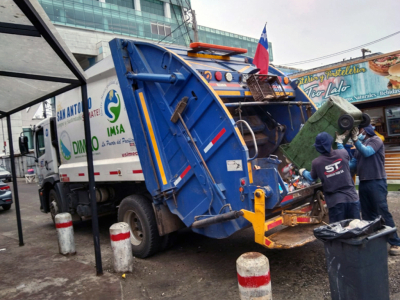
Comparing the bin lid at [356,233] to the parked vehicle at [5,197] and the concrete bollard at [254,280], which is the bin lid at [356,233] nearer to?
the concrete bollard at [254,280]

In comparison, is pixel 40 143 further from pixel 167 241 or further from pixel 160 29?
pixel 160 29

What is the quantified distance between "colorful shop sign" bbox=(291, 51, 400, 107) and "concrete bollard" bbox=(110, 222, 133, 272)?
355 inches

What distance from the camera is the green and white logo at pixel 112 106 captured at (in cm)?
526

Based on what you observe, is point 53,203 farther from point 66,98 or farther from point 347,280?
point 347,280

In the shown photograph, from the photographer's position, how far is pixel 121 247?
452 centimetres

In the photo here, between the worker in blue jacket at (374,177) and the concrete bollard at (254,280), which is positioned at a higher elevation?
the worker in blue jacket at (374,177)

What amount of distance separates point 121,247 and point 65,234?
150 cm

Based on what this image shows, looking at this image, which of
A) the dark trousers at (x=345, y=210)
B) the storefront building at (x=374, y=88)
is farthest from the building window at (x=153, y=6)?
the dark trousers at (x=345, y=210)

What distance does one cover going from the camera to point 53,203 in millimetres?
7363

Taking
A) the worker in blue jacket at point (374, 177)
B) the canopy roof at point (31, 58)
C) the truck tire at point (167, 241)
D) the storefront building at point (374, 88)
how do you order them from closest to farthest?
the canopy roof at point (31, 58)
the worker in blue jacket at point (374, 177)
the truck tire at point (167, 241)
the storefront building at point (374, 88)

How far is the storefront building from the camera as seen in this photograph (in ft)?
33.1

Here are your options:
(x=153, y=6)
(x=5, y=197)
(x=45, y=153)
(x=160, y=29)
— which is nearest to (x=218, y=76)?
(x=45, y=153)

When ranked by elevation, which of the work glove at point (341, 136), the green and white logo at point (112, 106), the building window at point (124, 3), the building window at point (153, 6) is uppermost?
the building window at point (153, 6)

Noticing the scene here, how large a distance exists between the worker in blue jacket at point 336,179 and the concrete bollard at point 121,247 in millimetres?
2491
